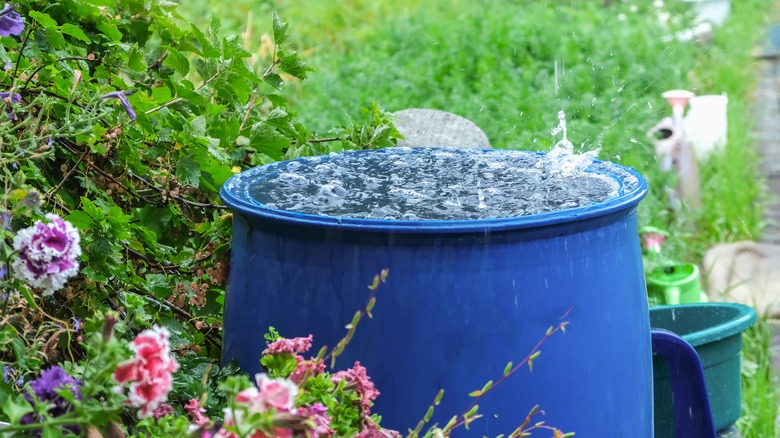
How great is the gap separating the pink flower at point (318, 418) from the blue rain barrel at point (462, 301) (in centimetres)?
26

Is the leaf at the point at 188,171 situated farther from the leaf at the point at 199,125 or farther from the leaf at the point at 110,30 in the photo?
the leaf at the point at 110,30

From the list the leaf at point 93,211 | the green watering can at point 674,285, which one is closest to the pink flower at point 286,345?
the leaf at point 93,211

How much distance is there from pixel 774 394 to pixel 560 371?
1781mm

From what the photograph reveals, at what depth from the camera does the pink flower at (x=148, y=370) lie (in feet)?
3.69

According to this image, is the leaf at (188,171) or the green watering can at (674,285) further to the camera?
the green watering can at (674,285)

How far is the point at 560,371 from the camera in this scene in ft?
5.08

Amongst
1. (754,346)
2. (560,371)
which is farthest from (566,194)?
(754,346)

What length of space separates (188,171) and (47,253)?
2.22 feet

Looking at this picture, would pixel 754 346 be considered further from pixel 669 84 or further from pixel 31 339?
pixel 669 84

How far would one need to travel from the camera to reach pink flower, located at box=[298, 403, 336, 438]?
3.97ft

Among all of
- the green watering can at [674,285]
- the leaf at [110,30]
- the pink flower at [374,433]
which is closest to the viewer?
the pink flower at [374,433]

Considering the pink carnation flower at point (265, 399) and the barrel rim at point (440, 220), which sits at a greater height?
the barrel rim at point (440, 220)

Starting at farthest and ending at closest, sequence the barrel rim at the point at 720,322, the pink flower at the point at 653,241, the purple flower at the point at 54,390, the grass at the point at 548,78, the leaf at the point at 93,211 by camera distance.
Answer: the grass at the point at 548,78 < the pink flower at the point at 653,241 < the barrel rim at the point at 720,322 < the leaf at the point at 93,211 < the purple flower at the point at 54,390

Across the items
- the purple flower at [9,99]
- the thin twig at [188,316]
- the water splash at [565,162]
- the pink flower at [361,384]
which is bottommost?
the thin twig at [188,316]
